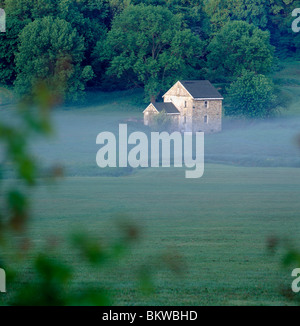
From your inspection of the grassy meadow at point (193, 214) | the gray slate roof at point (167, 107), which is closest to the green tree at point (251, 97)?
the grassy meadow at point (193, 214)

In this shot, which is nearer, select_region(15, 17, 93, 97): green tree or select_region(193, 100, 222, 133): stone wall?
select_region(193, 100, 222, 133): stone wall

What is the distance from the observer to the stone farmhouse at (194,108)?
5600 cm

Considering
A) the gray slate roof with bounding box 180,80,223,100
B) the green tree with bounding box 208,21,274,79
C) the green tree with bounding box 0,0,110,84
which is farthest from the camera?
the green tree with bounding box 0,0,110,84

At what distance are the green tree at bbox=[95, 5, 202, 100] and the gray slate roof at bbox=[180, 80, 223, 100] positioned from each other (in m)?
3.89

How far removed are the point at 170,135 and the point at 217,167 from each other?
1651 centimetres

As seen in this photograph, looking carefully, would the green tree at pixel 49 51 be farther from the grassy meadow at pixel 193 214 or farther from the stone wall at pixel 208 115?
the stone wall at pixel 208 115

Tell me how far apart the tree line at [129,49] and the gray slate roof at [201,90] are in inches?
59.3

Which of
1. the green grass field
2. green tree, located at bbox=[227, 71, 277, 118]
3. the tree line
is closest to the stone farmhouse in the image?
green tree, located at bbox=[227, 71, 277, 118]

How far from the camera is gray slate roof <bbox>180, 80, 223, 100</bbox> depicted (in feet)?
187

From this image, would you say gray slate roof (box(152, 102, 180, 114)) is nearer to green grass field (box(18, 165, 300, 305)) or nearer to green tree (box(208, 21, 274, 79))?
green tree (box(208, 21, 274, 79))

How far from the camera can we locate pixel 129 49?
2512 inches

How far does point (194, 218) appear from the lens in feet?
65.5

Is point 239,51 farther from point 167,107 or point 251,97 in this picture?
point 167,107

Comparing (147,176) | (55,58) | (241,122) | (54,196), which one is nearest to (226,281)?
(54,196)
